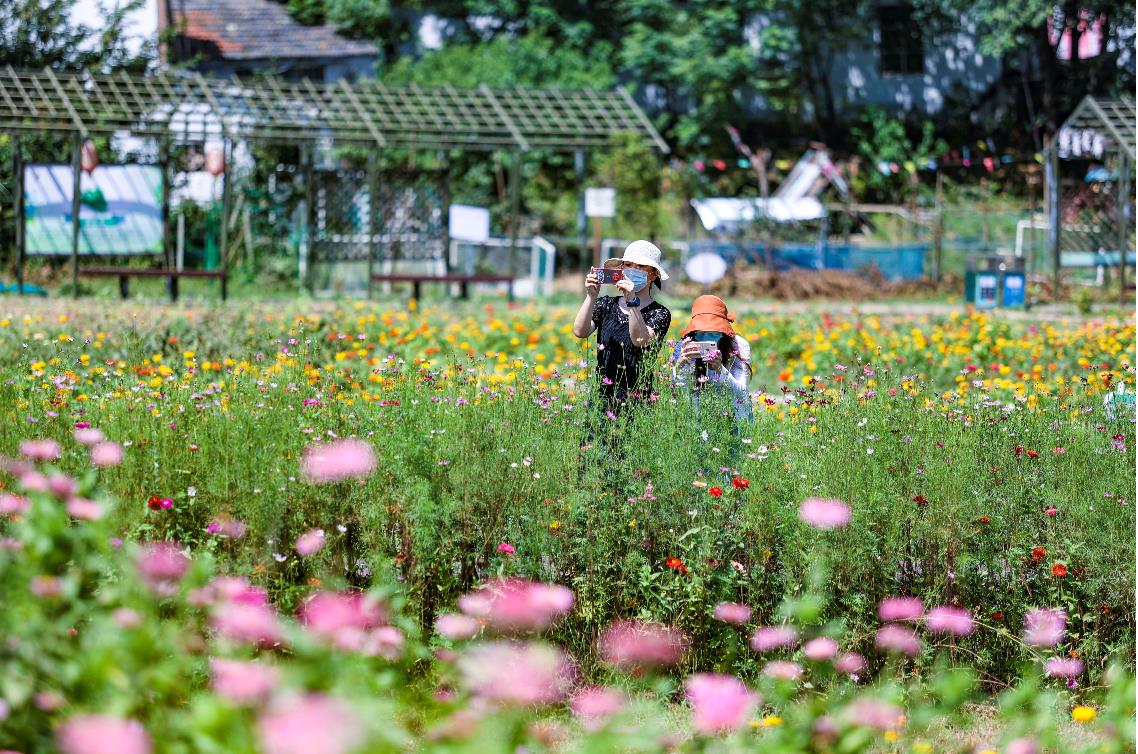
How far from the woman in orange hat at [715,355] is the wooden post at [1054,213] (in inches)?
502

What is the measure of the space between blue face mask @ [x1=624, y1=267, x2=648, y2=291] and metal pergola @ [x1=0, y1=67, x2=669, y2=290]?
11187 mm

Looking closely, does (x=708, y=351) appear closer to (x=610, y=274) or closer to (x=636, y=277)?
(x=636, y=277)

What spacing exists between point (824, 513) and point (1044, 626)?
85 cm

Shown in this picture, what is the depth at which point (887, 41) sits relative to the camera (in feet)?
106

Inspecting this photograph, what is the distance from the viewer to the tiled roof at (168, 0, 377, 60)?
28.6m

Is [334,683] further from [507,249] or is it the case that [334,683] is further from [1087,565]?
[507,249]

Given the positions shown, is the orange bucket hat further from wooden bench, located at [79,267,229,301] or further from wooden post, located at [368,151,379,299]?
wooden post, located at [368,151,379,299]

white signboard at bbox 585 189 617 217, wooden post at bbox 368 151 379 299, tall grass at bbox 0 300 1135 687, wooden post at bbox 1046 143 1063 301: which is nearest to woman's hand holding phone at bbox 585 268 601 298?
tall grass at bbox 0 300 1135 687

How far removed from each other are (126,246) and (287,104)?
8.62ft

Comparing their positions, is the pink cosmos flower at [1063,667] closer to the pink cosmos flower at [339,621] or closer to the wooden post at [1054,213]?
the pink cosmos flower at [339,621]

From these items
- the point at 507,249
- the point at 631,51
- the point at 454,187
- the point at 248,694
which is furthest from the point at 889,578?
the point at 631,51

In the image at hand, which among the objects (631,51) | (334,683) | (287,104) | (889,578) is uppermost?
(631,51)

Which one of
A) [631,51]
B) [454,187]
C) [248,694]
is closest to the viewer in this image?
[248,694]

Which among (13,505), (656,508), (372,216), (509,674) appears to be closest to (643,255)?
(656,508)
